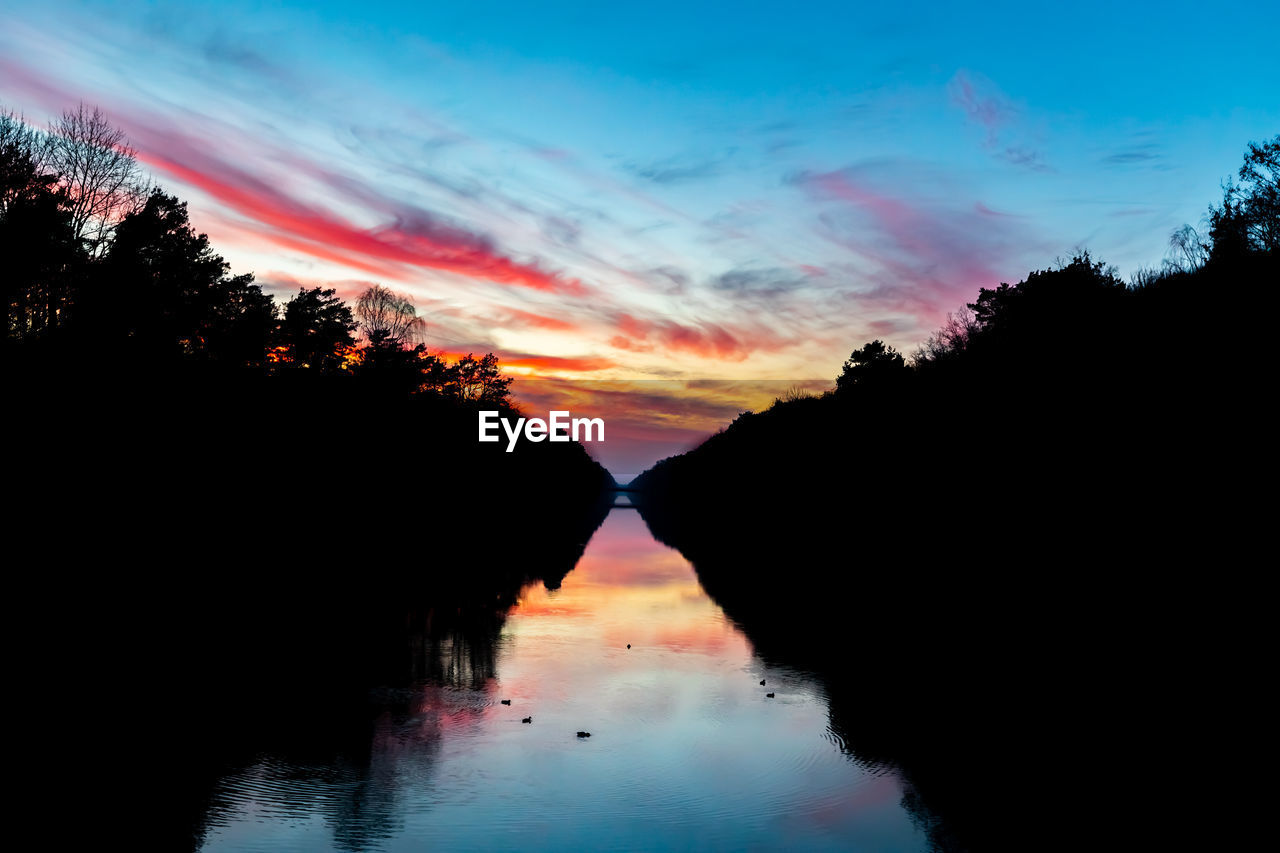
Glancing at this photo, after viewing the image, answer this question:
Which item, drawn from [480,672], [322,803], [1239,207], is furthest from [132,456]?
[1239,207]

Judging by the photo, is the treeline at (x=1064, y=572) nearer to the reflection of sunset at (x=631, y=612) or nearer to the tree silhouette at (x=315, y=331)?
the reflection of sunset at (x=631, y=612)

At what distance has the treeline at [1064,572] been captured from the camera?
13.4 metres

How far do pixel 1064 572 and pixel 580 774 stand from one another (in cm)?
2386

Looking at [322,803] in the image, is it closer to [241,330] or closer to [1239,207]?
[1239,207]

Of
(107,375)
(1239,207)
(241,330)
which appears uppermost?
(1239,207)

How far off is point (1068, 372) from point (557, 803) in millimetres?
32665

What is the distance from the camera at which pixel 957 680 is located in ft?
64.0

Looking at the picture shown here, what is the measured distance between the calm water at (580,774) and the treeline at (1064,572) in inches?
47.1

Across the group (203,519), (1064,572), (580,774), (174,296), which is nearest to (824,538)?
(1064,572)

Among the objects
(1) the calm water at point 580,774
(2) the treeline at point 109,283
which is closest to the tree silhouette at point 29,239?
(2) the treeline at point 109,283

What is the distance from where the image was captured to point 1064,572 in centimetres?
3084

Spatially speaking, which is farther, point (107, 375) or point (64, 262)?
point (64, 262)

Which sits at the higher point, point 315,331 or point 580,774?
point 315,331

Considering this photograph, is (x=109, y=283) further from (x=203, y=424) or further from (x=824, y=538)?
(x=824, y=538)
